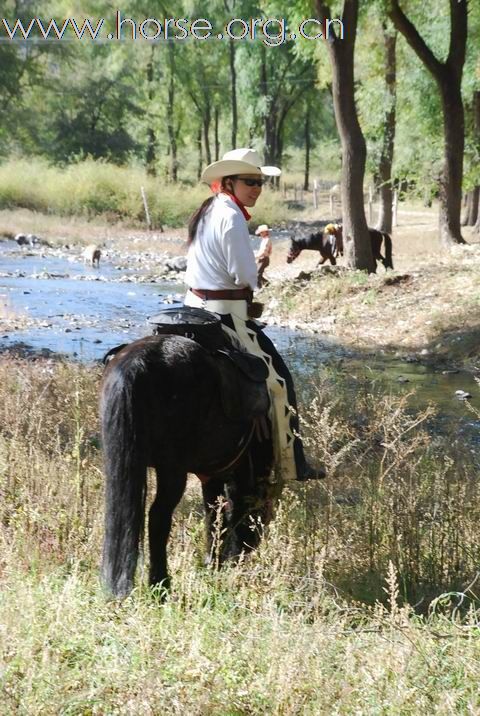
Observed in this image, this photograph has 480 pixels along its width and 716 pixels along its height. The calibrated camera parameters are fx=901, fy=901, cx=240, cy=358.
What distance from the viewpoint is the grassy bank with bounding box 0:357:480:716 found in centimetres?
334

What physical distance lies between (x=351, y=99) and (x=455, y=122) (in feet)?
11.7

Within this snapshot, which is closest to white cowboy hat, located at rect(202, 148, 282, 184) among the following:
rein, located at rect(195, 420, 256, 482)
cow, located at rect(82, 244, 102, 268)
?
rein, located at rect(195, 420, 256, 482)

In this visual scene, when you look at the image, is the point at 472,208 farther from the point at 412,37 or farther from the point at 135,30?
the point at 135,30

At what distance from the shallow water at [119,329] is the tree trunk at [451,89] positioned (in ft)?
24.7

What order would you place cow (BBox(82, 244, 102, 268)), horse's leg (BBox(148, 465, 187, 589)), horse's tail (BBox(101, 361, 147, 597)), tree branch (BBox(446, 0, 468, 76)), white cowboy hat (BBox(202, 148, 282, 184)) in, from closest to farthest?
horse's tail (BBox(101, 361, 147, 597)) → horse's leg (BBox(148, 465, 187, 589)) → white cowboy hat (BBox(202, 148, 282, 184)) → tree branch (BBox(446, 0, 468, 76)) → cow (BBox(82, 244, 102, 268))

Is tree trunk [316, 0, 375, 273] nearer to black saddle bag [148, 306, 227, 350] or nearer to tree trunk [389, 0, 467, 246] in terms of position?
tree trunk [389, 0, 467, 246]

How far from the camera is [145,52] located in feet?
216

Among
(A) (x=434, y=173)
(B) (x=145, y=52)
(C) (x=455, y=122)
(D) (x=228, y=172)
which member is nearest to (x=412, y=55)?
(A) (x=434, y=173)

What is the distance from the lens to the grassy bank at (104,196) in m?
48.8

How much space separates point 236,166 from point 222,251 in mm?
539

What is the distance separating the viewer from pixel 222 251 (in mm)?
5469

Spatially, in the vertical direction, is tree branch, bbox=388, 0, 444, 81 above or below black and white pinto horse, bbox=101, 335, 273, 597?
above

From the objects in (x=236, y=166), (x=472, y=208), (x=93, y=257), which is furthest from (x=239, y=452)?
(x=472, y=208)

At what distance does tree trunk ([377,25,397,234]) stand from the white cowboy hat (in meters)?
25.1
